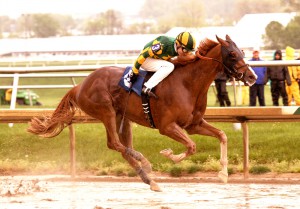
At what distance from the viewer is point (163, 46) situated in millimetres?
10758

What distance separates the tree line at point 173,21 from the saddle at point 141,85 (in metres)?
45.6

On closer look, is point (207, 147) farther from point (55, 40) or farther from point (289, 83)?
point (55, 40)

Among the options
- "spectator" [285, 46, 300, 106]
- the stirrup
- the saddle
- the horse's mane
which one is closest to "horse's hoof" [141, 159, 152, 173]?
the saddle

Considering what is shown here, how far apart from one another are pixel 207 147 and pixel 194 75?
2.69 meters

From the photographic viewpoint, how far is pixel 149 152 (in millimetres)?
13078

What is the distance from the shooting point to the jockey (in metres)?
10.5

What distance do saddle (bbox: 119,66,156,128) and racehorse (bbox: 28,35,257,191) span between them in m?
0.05

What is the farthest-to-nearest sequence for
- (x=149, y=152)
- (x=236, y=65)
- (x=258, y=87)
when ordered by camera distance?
(x=258, y=87)
(x=149, y=152)
(x=236, y=65)

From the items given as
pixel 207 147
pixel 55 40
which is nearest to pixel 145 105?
pixel 207 147

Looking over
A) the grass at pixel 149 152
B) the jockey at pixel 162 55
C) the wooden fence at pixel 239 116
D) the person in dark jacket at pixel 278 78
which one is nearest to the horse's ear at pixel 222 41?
the jockey at pixel 162 55

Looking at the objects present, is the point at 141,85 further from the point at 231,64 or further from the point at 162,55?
the point at 231,64

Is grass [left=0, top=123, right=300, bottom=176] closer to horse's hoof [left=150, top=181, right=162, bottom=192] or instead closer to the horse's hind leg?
the horse's hind leg

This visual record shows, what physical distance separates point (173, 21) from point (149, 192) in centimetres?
9660

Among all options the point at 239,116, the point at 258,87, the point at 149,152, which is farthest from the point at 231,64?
the point at 258,87
